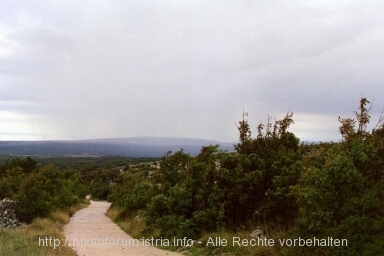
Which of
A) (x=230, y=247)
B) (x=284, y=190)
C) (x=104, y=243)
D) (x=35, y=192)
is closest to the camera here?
(x=230, y=247)

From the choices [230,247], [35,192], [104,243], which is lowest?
[104,243]

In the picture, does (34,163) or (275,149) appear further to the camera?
(34,163)

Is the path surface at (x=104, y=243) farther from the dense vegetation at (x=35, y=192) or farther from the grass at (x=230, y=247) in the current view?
the dense vegetation at (x=35, y=192)

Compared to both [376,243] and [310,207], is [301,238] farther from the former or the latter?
Result: [376,243]

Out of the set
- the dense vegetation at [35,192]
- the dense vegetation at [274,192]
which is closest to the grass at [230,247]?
the dense vegetation at [274,192]

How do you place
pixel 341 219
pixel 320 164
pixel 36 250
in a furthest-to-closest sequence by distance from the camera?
pixel 36 250 → pixel 320 164 → pixel 341 219

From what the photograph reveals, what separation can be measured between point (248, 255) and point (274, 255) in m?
0.73

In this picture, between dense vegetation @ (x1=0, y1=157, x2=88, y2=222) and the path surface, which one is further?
dense vegetation @ (x1=0, y1=157, x2=88, y2=222)

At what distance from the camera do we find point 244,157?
44.7 ft

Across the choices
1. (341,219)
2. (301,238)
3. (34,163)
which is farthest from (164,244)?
(34,163)

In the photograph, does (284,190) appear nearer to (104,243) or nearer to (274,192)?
(274,192)

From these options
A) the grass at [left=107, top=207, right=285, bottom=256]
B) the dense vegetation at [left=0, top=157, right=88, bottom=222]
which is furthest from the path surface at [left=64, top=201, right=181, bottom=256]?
the dense vegetation at [left=0, top=157, right=88, bottom=222]

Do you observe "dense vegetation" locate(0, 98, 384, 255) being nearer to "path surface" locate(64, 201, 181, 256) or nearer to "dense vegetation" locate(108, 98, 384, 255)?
"dense vegetation" locate(108, 98, 384, 255)

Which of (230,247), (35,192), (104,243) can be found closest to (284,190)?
(230,247)
